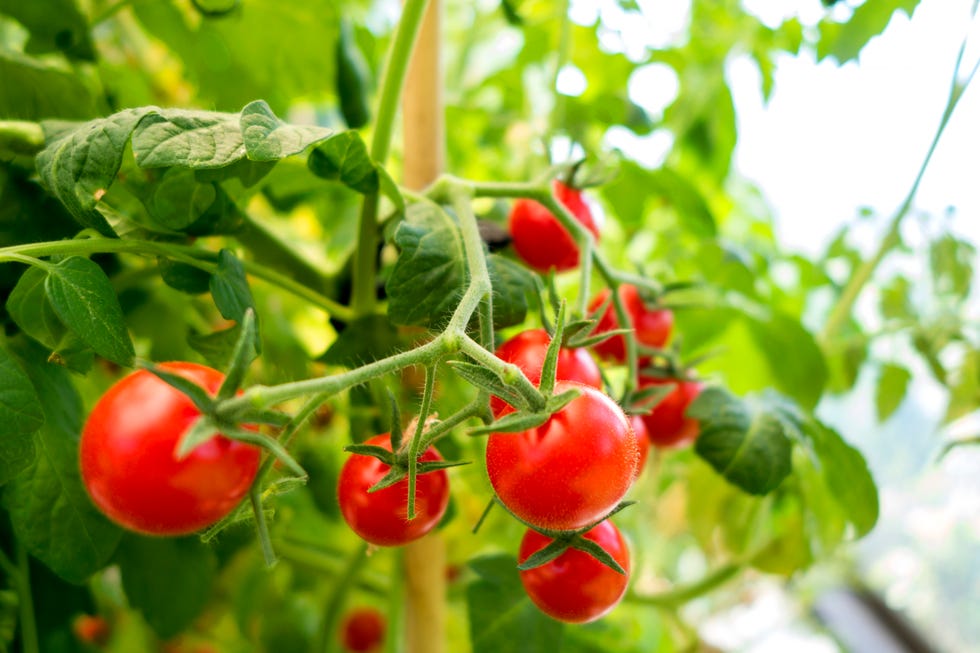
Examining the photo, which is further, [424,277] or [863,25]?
[863,25]

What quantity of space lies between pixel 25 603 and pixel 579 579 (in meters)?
0.39

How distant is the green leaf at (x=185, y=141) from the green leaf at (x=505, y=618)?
0.33 metres

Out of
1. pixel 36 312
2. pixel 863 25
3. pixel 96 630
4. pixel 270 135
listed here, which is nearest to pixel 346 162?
pixel 270 135

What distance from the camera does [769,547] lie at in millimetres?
772

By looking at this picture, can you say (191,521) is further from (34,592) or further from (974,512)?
(974,512)

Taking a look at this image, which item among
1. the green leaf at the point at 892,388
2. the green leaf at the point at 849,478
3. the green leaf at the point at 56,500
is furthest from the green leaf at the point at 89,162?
the green leaf at the point at 892,388

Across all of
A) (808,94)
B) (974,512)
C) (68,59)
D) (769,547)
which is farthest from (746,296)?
(974,512)

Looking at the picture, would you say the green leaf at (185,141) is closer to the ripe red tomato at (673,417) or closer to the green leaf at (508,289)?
the green leaf at (508,289)

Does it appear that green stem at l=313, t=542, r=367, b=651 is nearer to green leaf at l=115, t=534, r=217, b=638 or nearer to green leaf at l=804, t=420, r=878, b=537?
green leaf at l=115, t=534, r=217, b=638

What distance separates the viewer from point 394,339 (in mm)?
536

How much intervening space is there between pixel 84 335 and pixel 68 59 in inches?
15.6

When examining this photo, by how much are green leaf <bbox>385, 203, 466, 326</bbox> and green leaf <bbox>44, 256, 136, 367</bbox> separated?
13 cm

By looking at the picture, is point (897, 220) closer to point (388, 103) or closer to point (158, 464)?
point (388, 103)

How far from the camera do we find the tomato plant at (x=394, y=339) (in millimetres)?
345
